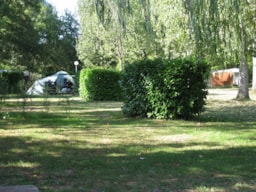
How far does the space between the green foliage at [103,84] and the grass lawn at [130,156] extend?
426 inches

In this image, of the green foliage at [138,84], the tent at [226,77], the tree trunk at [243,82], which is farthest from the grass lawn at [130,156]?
the tent at [226,77]

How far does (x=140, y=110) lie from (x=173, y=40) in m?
6.18

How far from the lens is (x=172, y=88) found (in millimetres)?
11180

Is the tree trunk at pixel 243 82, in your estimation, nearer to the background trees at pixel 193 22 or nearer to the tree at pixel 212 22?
the background trees at pixel 193 22

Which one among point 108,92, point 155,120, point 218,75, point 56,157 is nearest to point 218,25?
point 56,157

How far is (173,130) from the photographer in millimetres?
9258

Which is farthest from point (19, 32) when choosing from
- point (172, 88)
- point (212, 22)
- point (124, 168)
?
point (212, 22)

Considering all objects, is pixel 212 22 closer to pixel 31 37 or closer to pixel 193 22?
pixel 193 22

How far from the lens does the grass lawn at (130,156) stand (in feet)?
15.5

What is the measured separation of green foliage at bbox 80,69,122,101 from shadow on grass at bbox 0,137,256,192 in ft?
46.0

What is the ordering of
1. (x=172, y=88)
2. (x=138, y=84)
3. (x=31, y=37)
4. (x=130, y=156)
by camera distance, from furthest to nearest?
(x=31, y=37) → (x=138, y=84) → (x=172, y=88) → (x=130, y=156)

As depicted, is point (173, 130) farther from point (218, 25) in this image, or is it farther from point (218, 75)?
point (218, 75)

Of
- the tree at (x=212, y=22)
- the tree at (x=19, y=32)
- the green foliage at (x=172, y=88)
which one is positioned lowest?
the green foliage at (x=172, y=88)

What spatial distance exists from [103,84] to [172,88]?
10569mm
